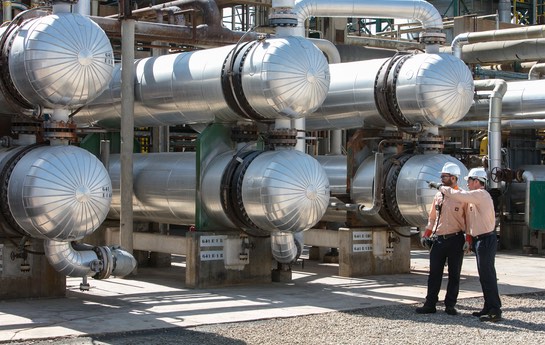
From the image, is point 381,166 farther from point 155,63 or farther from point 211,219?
point 155,63

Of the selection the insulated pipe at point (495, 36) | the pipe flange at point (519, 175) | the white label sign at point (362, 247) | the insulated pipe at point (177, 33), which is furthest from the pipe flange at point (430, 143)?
the insulated pipe at point (495, 36)

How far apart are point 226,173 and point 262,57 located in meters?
1.44

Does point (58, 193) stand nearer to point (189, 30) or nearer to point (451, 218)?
point (451, 218)

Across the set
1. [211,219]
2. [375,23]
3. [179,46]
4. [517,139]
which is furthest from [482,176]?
[375,23]

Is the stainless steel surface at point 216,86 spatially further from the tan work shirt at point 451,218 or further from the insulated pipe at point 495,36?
the insulated pipe at point 495,36

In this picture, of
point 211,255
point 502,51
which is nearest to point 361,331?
point 211,255

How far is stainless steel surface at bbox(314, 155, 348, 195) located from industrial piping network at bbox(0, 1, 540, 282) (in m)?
0.52

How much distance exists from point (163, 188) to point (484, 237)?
4369 mm

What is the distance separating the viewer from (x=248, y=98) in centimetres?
1106

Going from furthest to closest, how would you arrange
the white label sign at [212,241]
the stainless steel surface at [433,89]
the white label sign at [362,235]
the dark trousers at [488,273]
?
the white label sign at [362,235]
the stainless steel surface at [433,89]
the white label sign at [212,241]
the dark trousers at [488,273]

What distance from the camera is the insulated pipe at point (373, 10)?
14383 mm

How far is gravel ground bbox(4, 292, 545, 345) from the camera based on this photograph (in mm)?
8258

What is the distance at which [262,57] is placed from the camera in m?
10.9

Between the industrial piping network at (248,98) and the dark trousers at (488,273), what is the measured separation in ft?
6.43
